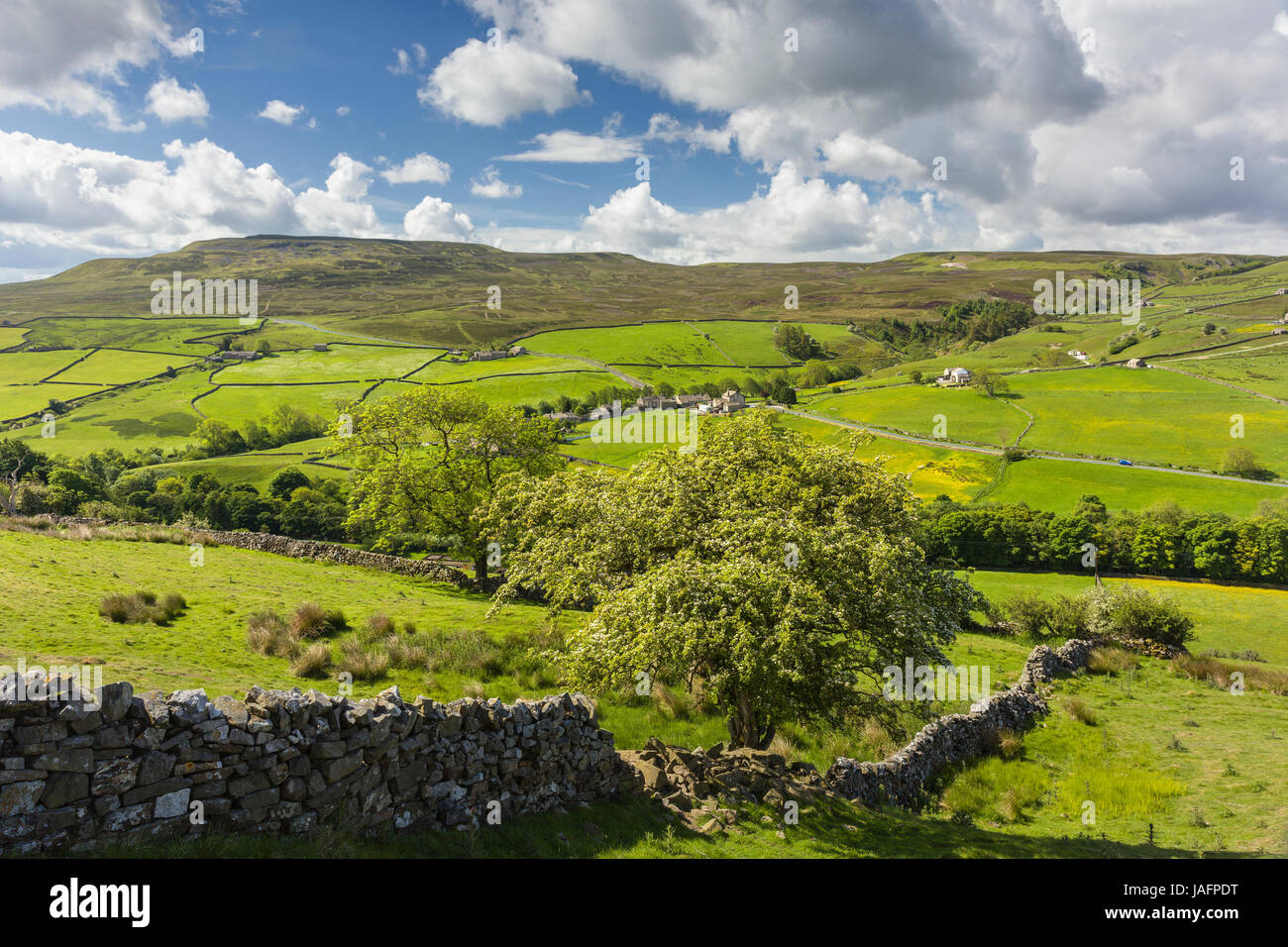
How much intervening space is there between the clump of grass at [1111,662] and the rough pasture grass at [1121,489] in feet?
185

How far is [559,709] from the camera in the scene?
1233cm

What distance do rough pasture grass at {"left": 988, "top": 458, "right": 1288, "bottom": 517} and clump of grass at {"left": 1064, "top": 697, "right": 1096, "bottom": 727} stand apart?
227 ft

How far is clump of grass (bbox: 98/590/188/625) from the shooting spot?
18.8 meters

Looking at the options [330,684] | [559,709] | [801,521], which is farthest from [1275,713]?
[330,684]

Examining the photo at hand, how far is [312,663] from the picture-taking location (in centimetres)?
1697

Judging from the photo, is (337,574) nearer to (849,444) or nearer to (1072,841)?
(849,444)

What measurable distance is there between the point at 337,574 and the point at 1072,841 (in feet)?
104

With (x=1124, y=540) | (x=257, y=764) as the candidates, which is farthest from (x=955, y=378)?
(x=257, y=764)

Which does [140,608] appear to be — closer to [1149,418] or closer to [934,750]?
[934,750]

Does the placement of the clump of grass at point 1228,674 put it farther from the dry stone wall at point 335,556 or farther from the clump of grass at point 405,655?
the dry stone wall at point 335,556

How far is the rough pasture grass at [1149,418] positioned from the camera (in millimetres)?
108312

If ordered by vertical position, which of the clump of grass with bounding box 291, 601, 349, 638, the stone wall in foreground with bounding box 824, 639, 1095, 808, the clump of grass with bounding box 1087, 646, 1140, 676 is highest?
the clump of grass with bounding box 291, 601, 349, 638

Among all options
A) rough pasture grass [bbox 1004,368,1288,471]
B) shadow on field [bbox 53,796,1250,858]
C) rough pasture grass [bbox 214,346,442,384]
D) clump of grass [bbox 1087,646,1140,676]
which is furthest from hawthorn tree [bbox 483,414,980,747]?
rough pasture grass [bbox 214,346,442,384]

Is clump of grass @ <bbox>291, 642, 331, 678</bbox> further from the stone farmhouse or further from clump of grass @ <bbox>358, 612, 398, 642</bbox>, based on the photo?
the stone farmhouse
